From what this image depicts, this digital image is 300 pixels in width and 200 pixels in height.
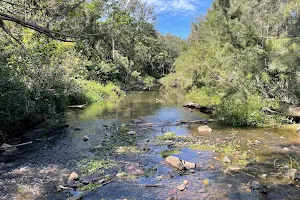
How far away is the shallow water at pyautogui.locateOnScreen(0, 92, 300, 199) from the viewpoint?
7.14 m

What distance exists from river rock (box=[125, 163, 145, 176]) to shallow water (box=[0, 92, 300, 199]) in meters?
0.18

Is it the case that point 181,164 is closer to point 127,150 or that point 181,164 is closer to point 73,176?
point 127,150

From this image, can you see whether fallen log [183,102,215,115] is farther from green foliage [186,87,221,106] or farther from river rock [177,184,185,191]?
river rock [177,184,185,191]

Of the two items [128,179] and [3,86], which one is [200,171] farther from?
[3,86]

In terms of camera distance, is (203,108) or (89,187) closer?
(89,187)

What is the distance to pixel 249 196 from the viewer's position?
271 inches

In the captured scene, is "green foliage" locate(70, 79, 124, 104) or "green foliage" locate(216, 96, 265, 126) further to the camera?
"green foliage" locate(70, 79, 124, 104)

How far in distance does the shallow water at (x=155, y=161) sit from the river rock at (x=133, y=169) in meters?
0.18

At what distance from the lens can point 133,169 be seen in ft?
28.6

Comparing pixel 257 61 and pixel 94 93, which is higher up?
pixel 257 61

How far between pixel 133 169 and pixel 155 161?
3.54 ft

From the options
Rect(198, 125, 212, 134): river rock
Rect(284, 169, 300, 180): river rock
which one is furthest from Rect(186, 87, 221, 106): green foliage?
Rect(284, 169, 300, 180): river rock

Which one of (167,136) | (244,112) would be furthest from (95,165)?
(244,112)

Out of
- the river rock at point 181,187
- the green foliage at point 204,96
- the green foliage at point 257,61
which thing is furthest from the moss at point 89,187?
the green foliage at point 204,96
